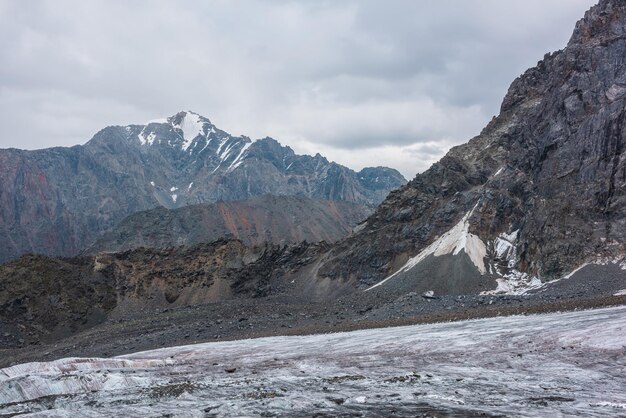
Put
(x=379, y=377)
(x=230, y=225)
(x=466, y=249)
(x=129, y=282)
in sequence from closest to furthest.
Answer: (x=379, y=377), (x=466, y=249), (x=129, y=282), (x=230, y=225)

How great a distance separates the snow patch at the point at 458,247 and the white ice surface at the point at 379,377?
101 feet

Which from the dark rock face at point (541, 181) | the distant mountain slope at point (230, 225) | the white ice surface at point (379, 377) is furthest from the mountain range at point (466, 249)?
the distant mountain slope at point (230, 225)

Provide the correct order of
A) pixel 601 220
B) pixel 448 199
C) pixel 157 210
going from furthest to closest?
pixel 157 210 → pixel 448 199 → pixel 601 220

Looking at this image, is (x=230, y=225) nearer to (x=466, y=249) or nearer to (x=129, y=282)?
(x=129, y=282)

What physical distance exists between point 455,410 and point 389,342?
17.0 meters

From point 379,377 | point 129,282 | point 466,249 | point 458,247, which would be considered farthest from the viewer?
point 129,282

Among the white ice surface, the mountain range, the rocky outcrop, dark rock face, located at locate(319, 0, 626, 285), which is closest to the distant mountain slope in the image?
the rocky outcrop

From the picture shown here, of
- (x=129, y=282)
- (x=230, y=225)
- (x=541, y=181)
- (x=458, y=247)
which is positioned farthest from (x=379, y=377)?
(x=230, y=225)

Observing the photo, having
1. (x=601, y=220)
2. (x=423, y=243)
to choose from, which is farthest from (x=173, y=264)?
(x=601, y=220)

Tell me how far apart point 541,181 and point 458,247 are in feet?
52.3

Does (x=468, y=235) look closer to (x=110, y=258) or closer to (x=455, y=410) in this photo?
(x=455, y=410)

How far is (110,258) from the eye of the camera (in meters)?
93.7

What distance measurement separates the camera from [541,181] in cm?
7319

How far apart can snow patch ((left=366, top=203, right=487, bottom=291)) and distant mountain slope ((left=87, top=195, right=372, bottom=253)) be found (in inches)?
3573
